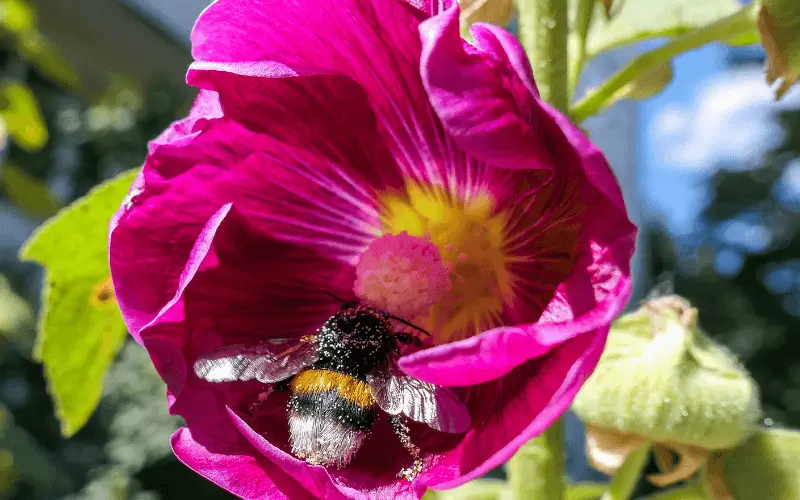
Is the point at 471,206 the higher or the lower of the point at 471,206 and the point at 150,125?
the higher

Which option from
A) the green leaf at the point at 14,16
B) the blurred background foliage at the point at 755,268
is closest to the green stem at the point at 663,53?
the green leaf at the point at 14,16

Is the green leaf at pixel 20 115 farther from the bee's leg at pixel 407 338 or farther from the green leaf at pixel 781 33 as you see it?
the green leaf at pixel 781 33

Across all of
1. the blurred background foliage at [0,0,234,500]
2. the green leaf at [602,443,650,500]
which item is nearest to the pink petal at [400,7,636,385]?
the green leaf at [602,443,650,500]

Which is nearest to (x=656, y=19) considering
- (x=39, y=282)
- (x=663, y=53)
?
(x=663, y=53)

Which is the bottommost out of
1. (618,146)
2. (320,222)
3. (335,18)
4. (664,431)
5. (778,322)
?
(778,322)

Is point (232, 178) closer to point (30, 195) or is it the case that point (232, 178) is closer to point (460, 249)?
point (460, 249)

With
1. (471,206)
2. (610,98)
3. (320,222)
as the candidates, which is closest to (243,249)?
(320,222)

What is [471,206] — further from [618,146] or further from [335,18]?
[618,146]

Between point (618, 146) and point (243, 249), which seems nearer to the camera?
point (243, 249)
